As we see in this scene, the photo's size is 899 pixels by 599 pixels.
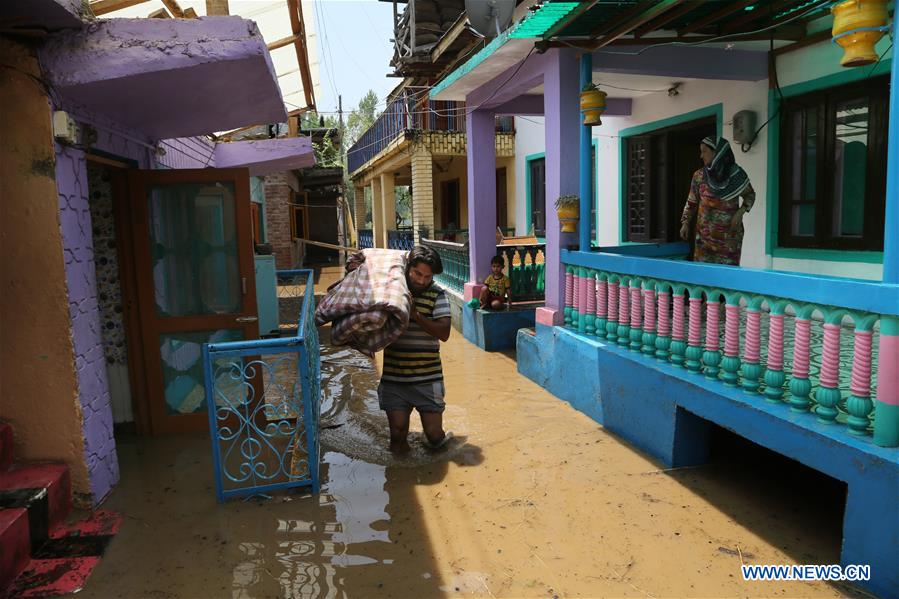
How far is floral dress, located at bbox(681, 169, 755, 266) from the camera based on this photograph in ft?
16.8

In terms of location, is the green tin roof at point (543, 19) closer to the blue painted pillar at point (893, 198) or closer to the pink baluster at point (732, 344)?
the blue painted pillar at point (893, 198)

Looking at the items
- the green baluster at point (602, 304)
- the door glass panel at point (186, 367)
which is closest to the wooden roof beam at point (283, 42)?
the door glass panel at point (186, 367)

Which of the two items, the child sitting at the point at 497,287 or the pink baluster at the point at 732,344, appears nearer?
the pink baluster at the point at 732,344

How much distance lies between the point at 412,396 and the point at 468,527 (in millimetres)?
1196

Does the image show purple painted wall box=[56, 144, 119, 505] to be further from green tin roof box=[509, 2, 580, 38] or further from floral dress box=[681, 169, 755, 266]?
floral dress box=[681, 169, 755, 266]

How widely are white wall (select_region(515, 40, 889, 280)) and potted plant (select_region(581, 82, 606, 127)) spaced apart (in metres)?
2.10

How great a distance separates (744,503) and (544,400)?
91.5 inches

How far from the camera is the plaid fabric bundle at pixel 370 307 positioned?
13.2 ft

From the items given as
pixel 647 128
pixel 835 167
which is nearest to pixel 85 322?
pixel 835 167

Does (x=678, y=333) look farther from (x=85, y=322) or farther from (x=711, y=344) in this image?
(x=85, y=322)

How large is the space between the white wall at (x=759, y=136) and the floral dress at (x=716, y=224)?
1.23 m

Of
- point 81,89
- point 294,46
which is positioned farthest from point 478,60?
point 81,89

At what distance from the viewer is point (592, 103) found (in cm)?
527

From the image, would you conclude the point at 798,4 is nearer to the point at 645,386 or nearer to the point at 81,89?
the point at 645,386
